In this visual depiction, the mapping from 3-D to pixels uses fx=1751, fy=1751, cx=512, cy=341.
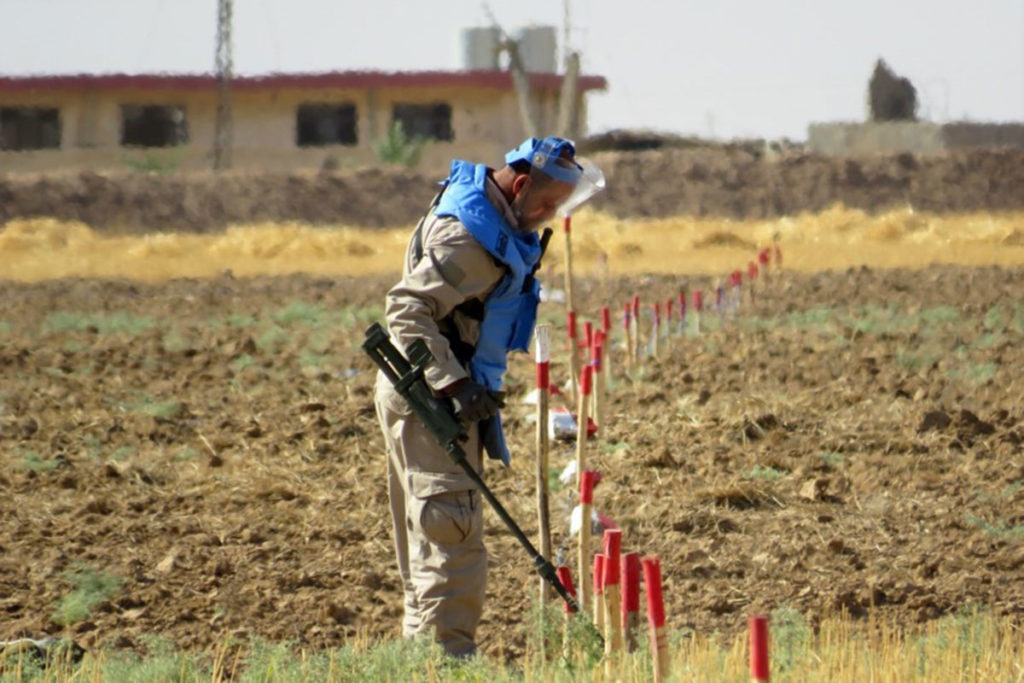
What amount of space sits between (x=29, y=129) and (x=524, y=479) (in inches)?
1416

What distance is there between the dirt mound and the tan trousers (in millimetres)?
30320

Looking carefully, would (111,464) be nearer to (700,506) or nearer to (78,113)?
(700,506)

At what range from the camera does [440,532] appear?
19.3 ft

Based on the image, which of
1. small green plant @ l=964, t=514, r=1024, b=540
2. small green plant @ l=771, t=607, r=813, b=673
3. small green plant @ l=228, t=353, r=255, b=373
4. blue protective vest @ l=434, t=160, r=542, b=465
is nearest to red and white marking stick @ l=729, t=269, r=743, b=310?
small green plant @ l=228, t=353, r=255, b=373

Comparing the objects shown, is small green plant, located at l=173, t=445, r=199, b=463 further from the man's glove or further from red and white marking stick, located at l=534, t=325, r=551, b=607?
the man's glove

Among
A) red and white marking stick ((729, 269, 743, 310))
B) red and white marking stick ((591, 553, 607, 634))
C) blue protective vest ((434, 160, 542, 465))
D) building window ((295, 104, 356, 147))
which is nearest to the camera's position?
red and white marking stick ((591, 553, 607, 634))

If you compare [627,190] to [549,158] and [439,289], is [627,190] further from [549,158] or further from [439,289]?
[439,289]

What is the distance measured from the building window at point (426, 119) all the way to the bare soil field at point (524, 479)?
2747 cm

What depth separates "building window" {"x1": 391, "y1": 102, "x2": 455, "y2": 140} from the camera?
43.5 metres

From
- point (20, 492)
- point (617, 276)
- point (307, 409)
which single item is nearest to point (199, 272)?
point (617, 276)

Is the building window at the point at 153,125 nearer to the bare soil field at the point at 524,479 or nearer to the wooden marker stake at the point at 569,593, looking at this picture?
the bare soil field at the point at 524,479

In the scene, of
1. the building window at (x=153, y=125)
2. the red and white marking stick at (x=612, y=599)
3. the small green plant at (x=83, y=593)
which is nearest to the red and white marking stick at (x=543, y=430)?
the red and white marking stick at (x=612, y=599)

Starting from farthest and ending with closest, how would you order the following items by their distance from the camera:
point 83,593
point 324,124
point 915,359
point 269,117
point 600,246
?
point 324,124, point 269,117, point 600,246, point 915,359, point 83,593

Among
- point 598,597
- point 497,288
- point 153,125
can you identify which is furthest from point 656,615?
point 153,125
